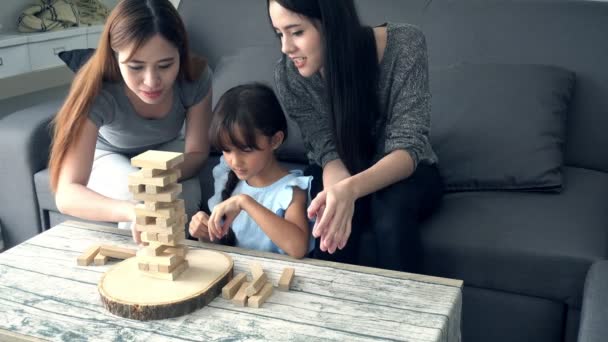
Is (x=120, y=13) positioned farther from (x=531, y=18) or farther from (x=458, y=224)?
(x=531, y=18)

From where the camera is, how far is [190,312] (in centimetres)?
112

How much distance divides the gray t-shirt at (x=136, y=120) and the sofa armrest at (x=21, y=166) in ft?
0.66

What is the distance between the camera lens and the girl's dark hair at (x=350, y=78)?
145cm

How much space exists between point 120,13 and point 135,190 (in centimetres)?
57

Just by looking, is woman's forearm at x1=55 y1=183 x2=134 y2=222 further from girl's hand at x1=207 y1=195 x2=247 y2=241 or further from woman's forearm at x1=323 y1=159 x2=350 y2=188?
woman's forearm at x1=323 y1=159 x2=350 y2=188

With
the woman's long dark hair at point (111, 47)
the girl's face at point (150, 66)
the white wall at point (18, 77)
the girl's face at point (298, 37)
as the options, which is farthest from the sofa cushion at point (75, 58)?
the white wall at point (18, 77)

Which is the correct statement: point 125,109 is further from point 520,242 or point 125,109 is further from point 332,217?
point 520,242

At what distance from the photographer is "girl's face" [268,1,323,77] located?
1400mm

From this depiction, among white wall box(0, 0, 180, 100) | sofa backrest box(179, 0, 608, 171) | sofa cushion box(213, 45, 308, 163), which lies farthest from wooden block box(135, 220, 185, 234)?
white wall box(0, 0, 180, 100)

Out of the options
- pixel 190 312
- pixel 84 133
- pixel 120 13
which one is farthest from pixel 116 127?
pixel 190 312

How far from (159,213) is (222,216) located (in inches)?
7.9

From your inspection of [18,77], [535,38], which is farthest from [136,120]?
[18,77]

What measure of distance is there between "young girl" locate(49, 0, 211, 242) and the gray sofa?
0.19m

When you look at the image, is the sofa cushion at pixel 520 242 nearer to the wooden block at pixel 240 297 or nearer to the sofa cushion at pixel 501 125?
the sofa cushion at pixel 501 125
